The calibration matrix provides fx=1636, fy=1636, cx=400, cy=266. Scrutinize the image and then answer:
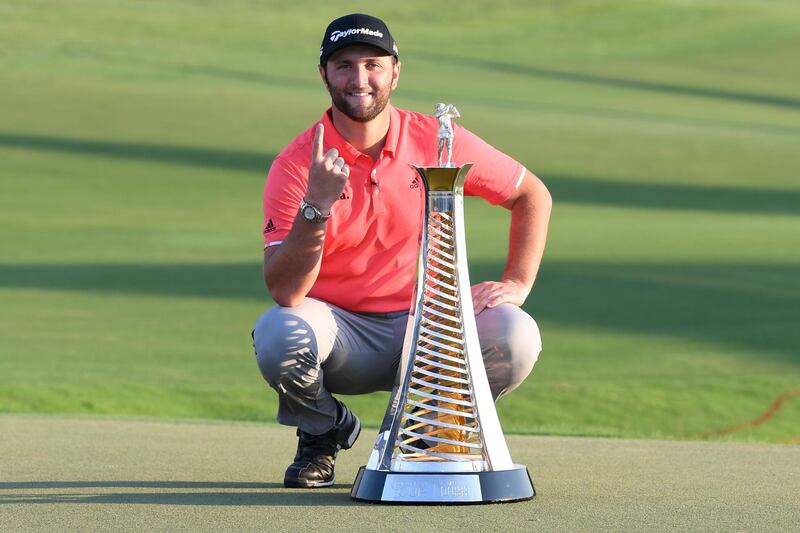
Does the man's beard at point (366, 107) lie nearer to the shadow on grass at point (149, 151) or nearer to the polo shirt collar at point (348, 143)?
the polo shirt collar at point (348, 143)

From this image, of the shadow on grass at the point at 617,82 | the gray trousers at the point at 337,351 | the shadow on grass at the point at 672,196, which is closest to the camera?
the gray trousers at the point at 337,351

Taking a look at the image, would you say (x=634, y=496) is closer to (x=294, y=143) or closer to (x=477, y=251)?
(x=294, y=143)

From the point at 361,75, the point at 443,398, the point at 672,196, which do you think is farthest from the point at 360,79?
the point at 672,196

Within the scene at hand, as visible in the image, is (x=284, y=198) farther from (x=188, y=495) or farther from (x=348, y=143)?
(x=188, y=495)

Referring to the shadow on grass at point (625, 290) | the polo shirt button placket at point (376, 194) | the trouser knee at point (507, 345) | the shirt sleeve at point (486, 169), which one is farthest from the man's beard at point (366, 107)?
the shadow on grass at point (625, 290)

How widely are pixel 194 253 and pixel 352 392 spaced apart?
Answer: 9.76 meters

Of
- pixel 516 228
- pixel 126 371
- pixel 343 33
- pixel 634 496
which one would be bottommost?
pixel 126 371

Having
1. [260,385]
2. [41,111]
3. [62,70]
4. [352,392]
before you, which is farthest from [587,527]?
[62,70]

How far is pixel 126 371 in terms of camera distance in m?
8.61

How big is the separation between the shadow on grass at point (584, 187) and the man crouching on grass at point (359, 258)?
14571 mm

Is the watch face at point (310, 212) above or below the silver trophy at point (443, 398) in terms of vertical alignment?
above

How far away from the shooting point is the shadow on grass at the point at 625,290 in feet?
33.9

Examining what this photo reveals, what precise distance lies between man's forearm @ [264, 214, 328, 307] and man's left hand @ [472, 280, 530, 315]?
479mm

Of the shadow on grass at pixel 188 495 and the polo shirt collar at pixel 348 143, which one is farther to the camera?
the polo shirt collar at pixel 348 143
